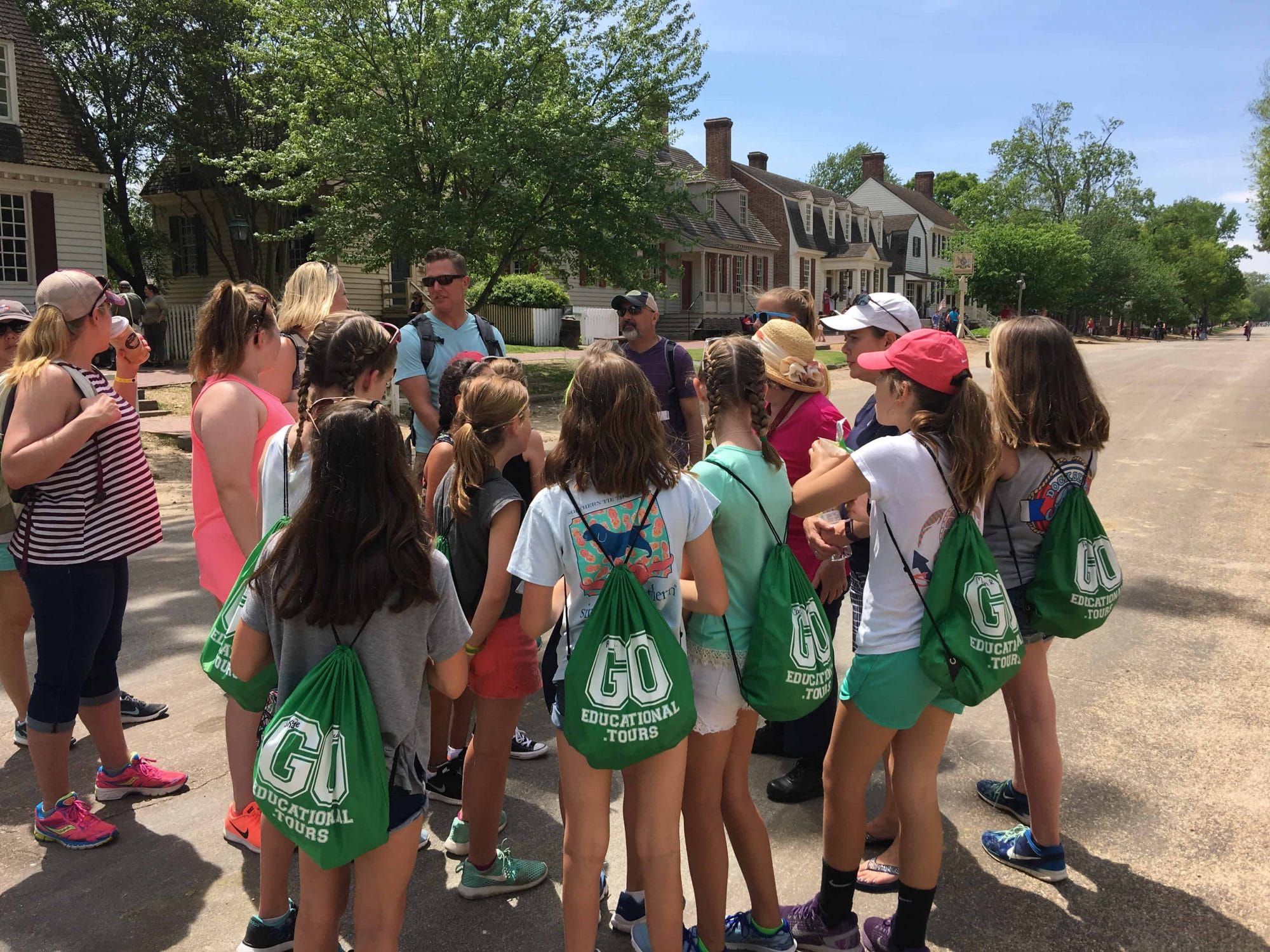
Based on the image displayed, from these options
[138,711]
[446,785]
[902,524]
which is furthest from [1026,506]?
[138,711]

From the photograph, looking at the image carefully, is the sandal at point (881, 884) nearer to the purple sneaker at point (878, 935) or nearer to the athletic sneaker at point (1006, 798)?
the purple sneaker at point (878, 935)

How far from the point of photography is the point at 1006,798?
133 inches

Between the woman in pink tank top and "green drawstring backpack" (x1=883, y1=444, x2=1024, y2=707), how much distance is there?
6.76 feet

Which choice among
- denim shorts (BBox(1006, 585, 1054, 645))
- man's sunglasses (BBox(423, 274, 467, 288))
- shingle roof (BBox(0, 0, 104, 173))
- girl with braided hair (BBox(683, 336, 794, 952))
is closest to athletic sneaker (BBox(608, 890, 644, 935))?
girl with braided hair (BBox(683, 336, 794, 952))

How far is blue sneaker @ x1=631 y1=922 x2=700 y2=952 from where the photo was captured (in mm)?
2498

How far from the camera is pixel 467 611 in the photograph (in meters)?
2.88

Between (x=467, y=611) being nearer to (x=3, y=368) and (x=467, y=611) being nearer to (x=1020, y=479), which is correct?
(x=1020, y=479)

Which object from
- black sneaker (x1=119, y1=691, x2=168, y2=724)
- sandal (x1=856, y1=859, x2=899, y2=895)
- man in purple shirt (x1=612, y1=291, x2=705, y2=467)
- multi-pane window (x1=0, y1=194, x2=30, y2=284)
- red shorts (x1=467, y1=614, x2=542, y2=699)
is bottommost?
sandal (x1=856, y1=859, x2=899, y2=895)

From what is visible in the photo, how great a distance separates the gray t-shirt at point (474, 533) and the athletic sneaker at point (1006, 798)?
2.03 metres

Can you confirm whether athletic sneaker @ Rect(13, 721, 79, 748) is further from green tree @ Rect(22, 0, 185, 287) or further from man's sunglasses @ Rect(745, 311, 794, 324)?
green tree @ Rect(22, 0, 185, 287)

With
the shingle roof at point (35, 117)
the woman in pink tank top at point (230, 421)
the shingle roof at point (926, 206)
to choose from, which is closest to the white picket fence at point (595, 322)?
the shingle roof at point (35, 117)

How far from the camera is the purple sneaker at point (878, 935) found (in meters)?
2.55

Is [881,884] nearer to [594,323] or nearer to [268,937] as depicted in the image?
[268,937]

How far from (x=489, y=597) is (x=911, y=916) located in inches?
58.6
